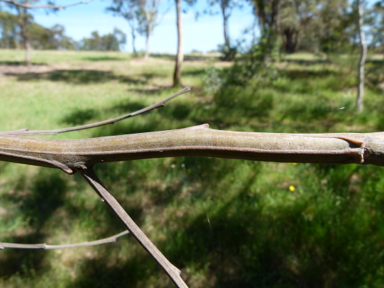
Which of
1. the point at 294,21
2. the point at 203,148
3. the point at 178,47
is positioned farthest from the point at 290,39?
the point at 203,148

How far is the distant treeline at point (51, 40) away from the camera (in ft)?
125

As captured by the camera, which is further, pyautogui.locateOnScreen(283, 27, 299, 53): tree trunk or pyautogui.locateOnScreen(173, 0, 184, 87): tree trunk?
pyautogui.locateOnScreen(283, 27, 299, 53): tree trunk

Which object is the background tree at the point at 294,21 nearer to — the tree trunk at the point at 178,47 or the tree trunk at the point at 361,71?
the tree trunk at the point at 178,47

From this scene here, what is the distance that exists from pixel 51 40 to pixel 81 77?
139 feet

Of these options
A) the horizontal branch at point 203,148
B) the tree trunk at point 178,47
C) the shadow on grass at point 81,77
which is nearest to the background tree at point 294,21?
the tree trunk at point 178,47

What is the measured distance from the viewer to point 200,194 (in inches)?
131

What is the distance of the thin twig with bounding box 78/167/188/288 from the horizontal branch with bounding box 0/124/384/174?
0.04 meters

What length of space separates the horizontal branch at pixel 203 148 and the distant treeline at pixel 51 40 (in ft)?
130

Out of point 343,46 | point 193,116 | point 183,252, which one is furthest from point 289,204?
point 343,46

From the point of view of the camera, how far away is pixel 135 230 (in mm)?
562

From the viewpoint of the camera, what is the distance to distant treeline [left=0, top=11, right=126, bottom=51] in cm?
3824

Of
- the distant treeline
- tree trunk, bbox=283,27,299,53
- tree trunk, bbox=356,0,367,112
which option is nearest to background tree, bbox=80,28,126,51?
the distant treeline

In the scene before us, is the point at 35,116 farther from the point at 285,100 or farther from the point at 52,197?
the point at 285,100

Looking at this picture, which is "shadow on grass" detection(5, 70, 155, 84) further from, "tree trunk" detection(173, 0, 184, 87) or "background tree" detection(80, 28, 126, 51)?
"background tree" detection(80, 28, 126, 51)
